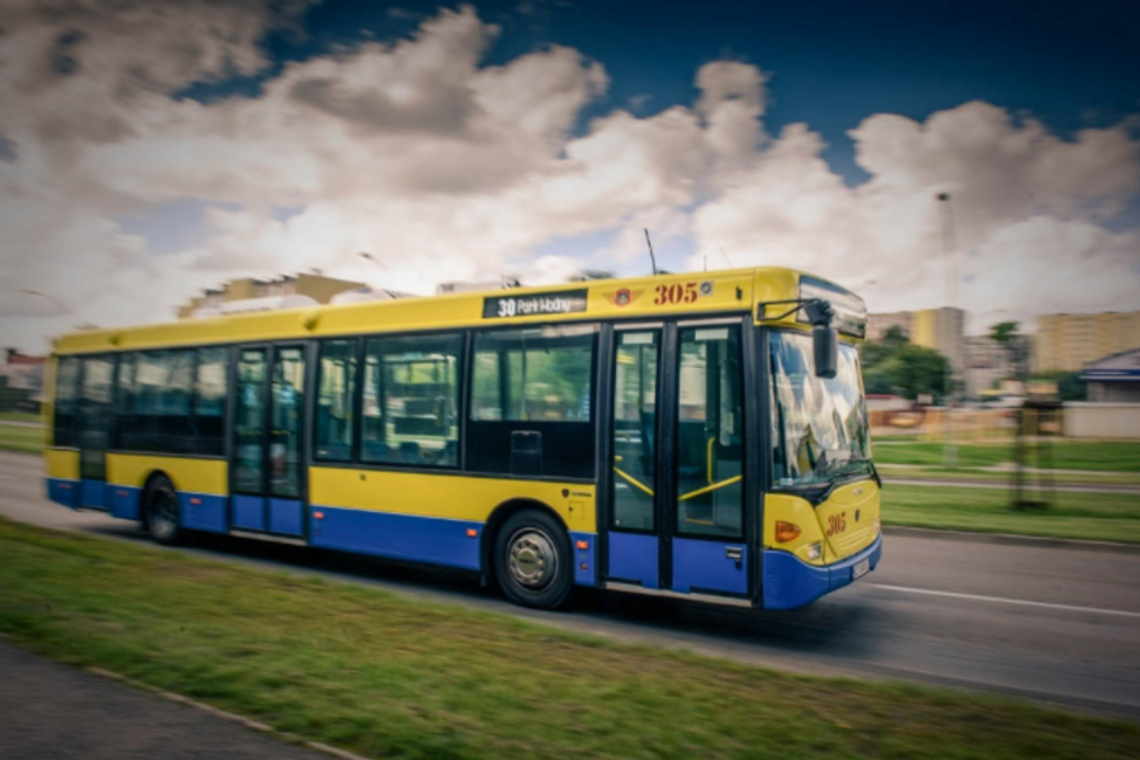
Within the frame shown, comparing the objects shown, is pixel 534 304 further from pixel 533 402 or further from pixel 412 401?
pixel 412 401

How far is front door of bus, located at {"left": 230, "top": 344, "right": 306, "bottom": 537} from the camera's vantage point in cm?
1017

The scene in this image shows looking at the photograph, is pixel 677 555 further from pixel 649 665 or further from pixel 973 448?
pixel 973 448

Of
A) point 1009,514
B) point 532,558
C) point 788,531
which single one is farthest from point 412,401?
point 1009,514

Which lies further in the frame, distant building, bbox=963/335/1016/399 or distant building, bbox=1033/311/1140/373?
distant building, bbox=1033/311/1140/373

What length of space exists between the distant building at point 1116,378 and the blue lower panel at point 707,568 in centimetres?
5277

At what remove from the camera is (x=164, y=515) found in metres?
12.0

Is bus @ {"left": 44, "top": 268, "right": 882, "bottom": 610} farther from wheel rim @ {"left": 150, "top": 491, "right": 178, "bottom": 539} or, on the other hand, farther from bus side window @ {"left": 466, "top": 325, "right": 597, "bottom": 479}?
wheel rim @ {"left": 150, "top": 491, "right": 178, "bottom": 539}

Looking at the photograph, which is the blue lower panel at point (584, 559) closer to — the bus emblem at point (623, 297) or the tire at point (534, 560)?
the tire at point (534, 560)

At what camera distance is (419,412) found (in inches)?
354

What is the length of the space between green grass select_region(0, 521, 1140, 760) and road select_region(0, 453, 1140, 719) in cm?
100

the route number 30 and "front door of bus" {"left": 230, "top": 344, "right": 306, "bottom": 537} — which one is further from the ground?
the route number 30

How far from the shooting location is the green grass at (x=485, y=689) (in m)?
4.18

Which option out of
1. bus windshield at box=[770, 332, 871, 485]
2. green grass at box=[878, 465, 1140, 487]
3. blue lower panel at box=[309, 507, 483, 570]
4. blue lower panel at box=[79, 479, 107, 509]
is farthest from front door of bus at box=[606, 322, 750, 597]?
green grass at box=[878, 465, 1140, 487]

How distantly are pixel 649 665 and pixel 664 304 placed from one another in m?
3.23
